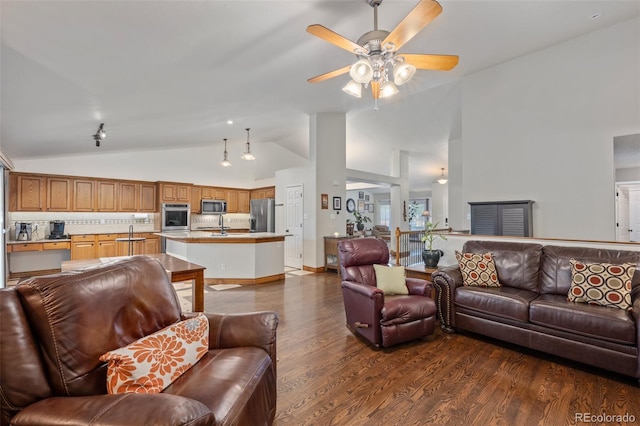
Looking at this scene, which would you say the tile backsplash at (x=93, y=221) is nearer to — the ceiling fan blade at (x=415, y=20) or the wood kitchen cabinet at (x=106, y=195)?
the wood kitchen cabinet at (x=106, y=195)

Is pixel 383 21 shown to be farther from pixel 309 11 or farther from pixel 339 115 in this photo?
pixel 339 115

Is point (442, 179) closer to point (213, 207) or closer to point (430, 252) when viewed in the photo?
point (430, 252)

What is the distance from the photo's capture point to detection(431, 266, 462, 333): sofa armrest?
3.12 m

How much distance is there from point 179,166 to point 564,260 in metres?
8.33

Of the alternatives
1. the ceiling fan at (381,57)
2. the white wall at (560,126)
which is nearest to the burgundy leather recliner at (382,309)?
the ceiling fan at (381,57)

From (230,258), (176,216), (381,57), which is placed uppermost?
(381,57)

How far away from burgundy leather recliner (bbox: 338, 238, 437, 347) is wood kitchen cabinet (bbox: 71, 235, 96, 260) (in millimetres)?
6056

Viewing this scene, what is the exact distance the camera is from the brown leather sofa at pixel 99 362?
100 centimetres

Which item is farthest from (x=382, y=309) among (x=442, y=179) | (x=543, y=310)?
(x=442, y=179)

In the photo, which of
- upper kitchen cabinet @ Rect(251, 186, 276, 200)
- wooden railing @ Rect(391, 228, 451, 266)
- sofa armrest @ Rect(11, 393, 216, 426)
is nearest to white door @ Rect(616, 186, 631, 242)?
wooden railing @ Rect(391, 228, 451, 266)

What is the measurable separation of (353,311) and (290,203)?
4231 millimetres

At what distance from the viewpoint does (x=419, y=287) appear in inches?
121

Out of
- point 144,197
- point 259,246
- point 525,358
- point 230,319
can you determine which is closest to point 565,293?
point 525,358

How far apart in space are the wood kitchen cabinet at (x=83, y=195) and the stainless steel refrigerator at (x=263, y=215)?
3784mm
